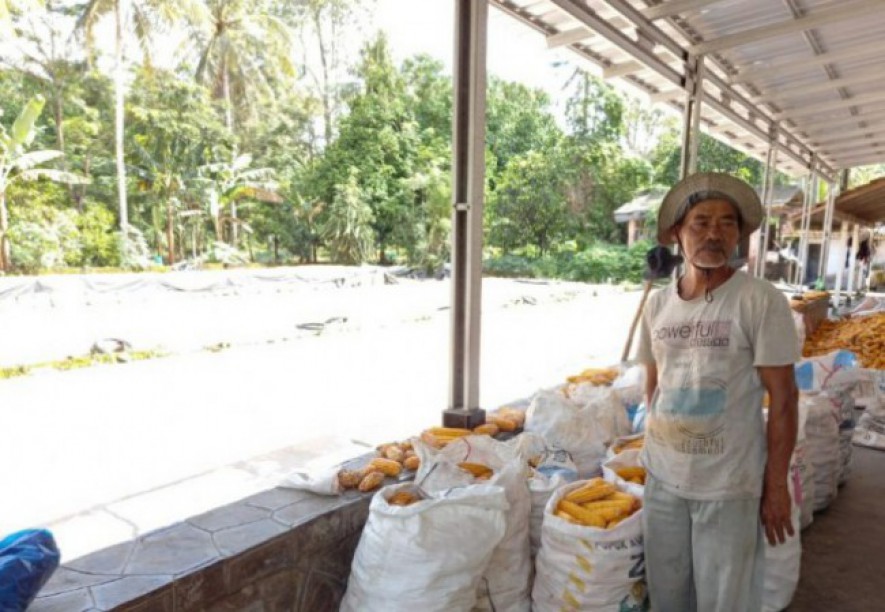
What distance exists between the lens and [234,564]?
5.99ft

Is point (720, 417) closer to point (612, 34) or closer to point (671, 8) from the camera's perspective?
point (612, 34)

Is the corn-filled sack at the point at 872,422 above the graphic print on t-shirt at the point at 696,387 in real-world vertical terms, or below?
below

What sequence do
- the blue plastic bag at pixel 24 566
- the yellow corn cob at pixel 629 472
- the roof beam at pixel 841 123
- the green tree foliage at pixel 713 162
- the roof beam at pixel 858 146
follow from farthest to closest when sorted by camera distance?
the green tree foliage at pixel 713 162, the roof beam at pixel 858 146, the roof beam at pixel 841 123, the yellow corn cob at pixel 629 472, the blue plastic bag at pixel 24 566

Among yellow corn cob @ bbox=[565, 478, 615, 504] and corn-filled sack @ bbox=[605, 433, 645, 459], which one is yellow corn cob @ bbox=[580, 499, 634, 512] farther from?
corn-filled sack @ bbox=[605, 433, 645, 459]

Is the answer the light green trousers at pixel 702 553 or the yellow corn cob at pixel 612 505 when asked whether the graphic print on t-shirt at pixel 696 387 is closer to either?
the light green trousers at pixel 702 553

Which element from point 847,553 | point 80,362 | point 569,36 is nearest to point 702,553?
point 847,553

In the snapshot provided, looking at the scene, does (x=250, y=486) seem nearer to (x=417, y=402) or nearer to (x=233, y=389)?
(x=417, y=402)

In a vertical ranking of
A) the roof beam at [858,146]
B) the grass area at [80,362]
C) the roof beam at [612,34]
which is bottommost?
the grass area at [80,362]

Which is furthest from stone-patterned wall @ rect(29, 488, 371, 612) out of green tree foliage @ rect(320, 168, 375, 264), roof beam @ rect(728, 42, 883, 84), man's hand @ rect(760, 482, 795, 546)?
green tree foliage @ rect(320, 168, 375, 264)

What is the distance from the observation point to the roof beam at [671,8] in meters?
3.80

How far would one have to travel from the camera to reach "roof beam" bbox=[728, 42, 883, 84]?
478 centimetres

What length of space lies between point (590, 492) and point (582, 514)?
0.56 feet

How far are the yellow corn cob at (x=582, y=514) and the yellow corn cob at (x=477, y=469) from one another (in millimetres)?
339

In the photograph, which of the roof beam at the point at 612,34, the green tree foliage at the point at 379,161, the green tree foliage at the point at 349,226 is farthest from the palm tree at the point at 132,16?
the roof beam at the point at 612,34
